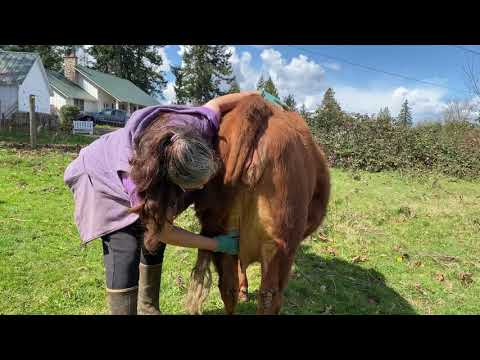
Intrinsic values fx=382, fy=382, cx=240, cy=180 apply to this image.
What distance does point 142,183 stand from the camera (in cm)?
186

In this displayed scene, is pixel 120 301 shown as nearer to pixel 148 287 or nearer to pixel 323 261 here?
pixel 148 287

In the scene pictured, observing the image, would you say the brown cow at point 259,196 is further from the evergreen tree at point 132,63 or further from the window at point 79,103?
the evergreen tree at point 132,63

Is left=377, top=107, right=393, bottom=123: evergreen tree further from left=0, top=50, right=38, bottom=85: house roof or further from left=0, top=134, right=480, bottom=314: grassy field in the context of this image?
left=0, top=50, right=38, bottom=85: house roof

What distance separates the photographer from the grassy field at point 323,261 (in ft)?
12.0

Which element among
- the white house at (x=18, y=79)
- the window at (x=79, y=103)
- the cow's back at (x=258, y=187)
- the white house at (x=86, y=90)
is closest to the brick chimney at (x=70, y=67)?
the white house at (x=86, y=90)

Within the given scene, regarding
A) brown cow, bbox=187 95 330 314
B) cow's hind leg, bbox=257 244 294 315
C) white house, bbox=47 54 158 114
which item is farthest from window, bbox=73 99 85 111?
cow's hind leg, bbox=257 244 294 315

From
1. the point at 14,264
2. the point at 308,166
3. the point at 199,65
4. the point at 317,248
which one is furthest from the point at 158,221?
the point at 199,65

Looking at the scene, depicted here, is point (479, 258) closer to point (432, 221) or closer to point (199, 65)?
point (432, 221)

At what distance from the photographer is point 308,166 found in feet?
8.38

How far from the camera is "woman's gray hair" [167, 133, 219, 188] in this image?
1.78 m

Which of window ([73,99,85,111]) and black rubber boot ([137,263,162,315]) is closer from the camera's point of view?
black rubber boot ([137,263,162,315])

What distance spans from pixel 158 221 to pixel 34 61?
29.2 meters

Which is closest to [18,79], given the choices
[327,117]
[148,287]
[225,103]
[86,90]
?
[86,90]

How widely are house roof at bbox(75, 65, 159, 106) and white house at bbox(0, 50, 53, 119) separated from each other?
941 cm
